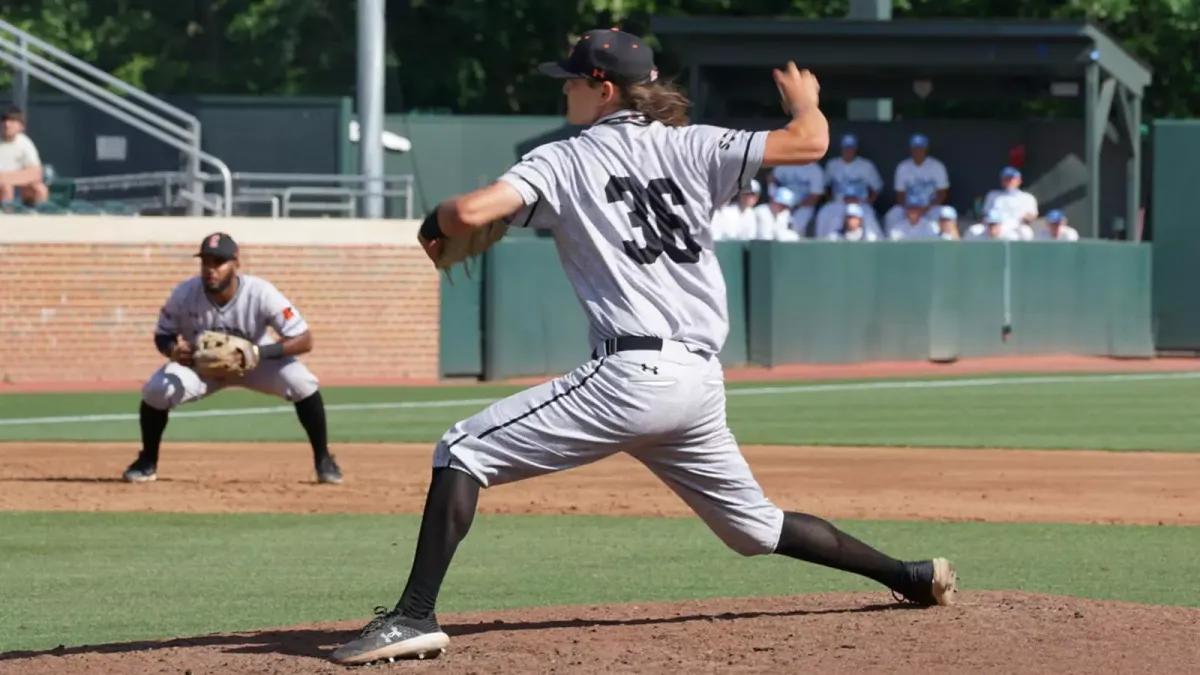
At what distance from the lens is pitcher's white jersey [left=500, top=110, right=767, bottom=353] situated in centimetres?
557

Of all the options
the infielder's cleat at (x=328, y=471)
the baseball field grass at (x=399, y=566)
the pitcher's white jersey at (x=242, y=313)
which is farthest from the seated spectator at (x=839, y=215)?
the baseball field grass at (x=399, y=566)

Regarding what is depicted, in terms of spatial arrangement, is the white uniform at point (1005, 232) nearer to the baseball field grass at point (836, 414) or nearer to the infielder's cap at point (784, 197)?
the infielder's cap at point (784, 197)

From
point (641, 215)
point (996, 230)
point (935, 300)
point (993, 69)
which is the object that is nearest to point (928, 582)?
point (641, 215)

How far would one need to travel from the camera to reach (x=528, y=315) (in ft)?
69.9

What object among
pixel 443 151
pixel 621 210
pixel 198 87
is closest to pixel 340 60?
pixel 198 87

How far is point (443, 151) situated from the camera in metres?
26.2

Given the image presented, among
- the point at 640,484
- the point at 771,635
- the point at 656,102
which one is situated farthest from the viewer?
the point at 640,484

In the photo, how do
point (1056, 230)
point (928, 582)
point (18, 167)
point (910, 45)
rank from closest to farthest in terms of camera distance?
1. point (928, 582)
2. point (18, 167)
3. point (1056, 230)
4. point (910, 45)

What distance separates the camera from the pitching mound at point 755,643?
5625 millimetres

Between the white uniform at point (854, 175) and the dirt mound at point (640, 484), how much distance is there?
10.9 meters

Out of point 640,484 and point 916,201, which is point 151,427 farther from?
point 916,201

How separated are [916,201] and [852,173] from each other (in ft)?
2.84

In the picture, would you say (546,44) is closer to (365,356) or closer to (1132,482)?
(365,356)

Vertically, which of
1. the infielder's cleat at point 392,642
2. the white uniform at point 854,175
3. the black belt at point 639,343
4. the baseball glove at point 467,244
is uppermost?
the white uniform at point 854,175
